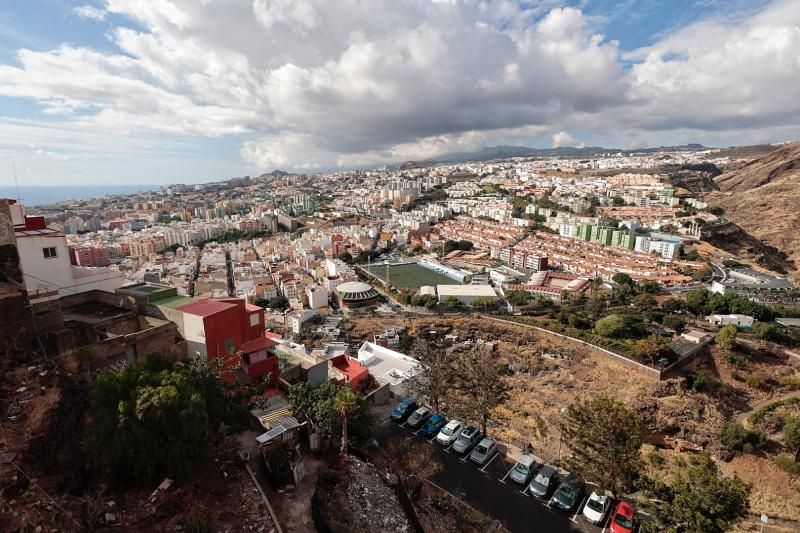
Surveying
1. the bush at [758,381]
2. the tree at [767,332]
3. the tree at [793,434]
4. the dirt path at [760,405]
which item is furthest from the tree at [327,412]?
the tree at [767,332]

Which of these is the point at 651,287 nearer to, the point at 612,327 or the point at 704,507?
the point at 612,327

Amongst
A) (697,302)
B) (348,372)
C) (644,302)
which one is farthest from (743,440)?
(348,372)

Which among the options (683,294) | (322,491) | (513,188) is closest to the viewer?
(322,491)

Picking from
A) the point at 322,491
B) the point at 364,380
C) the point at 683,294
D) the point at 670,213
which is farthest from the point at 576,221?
the point at 322,491

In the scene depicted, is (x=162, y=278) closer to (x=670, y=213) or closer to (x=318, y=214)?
(x=318, y=214)

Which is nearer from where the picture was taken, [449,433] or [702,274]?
[449,433]
